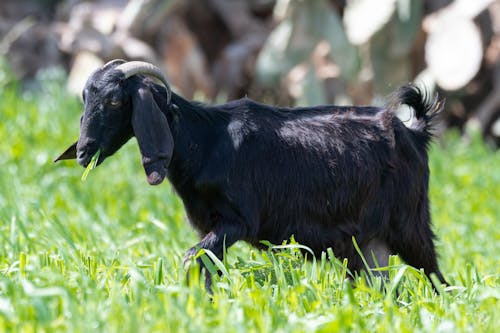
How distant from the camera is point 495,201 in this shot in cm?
723

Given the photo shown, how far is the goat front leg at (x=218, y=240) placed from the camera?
3.95m

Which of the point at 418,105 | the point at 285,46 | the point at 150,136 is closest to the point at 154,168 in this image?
the point at 150,136

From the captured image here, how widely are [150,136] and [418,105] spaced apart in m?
1.57

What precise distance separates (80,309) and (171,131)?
1354mm

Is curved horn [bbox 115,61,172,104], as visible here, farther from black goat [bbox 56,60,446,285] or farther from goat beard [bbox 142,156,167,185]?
goat beard [bbox 142,156,167,185]

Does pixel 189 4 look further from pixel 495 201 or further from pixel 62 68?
pixel 495 201

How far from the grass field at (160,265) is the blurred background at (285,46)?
1.09 m

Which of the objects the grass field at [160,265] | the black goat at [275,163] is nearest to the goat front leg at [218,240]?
the black goat at [275,163]

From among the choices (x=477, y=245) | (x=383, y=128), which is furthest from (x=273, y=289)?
A: (x=477, y=245)

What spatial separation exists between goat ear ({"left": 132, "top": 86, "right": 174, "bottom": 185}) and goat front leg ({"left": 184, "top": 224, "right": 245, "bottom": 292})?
34 cm

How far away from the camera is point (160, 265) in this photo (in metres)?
3.68

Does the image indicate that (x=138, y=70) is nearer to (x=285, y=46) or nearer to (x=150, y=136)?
(x=150, y=136)

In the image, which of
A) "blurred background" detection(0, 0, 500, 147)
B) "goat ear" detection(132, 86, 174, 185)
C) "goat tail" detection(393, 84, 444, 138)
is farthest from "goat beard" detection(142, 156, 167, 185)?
"blurred background" detection(0, 0, 500, 147)

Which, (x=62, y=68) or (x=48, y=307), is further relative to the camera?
(x=62, y=68)
